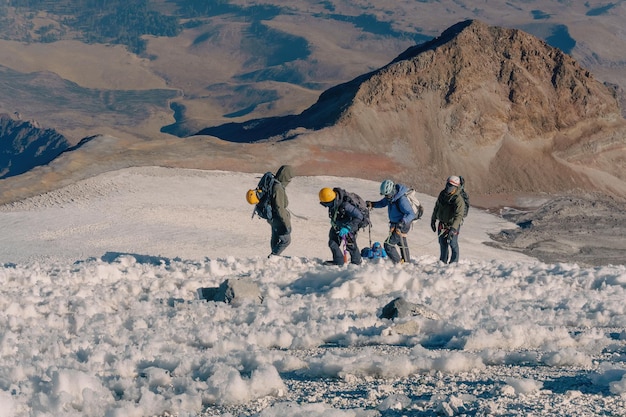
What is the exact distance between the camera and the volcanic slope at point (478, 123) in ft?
161

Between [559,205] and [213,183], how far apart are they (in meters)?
20.5

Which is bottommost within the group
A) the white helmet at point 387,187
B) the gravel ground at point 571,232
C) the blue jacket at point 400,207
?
the gravel ground at point 571,232

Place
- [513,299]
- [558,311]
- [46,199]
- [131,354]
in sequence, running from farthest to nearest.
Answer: [46,199] → [513,299] → [558,311] → [131,354]

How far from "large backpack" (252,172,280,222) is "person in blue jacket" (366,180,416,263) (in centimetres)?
181

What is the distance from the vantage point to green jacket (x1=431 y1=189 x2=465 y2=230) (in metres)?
15.6

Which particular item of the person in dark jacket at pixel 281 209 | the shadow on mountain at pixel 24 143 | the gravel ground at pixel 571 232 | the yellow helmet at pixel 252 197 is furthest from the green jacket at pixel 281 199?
the shadow on mountain at pixel 24 143

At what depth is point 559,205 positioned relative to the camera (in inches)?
1791

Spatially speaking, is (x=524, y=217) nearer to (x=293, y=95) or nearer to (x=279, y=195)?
(x=279, y=195)

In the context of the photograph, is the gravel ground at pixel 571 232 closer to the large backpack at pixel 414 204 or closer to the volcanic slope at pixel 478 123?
the volcanic slope at pixel 478 123

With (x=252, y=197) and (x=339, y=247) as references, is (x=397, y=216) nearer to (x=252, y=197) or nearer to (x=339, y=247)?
(x=339, y=247)

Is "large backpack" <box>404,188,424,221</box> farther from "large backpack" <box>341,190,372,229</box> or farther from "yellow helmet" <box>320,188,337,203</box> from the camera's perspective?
"yellow helmet" <box>320,188,337,203</box>

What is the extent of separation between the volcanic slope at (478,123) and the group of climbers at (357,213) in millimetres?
29079

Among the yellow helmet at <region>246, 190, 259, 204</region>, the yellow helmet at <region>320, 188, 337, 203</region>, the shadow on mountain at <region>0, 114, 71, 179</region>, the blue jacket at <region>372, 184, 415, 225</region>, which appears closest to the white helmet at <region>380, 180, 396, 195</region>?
the blue jacket at <region>372, 184, 415, 225</region>

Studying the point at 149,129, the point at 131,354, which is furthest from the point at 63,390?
the point at 149,129
